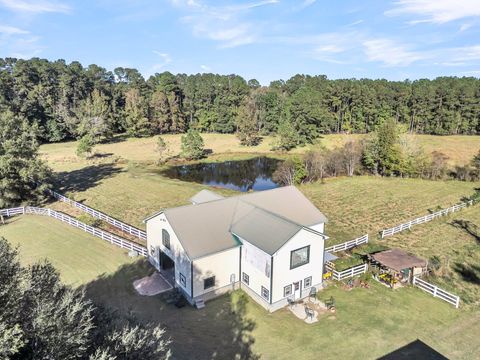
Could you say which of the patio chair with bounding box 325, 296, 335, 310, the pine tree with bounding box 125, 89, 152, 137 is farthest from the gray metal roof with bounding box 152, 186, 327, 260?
the pine tree with bounding box 125, 89, 152, 137

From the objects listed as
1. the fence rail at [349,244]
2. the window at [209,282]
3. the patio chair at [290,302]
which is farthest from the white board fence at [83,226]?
the fence rail at [349,244]

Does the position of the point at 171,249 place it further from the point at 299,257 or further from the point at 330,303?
the point at 330,303

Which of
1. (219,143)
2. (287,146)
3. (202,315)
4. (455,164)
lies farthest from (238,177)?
(202,315)

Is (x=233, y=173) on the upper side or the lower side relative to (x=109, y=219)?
lower

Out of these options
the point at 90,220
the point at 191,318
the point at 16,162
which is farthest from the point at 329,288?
the point at 16,162

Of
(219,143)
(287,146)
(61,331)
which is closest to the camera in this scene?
(61,331)

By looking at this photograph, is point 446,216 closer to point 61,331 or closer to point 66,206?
point 61,331
